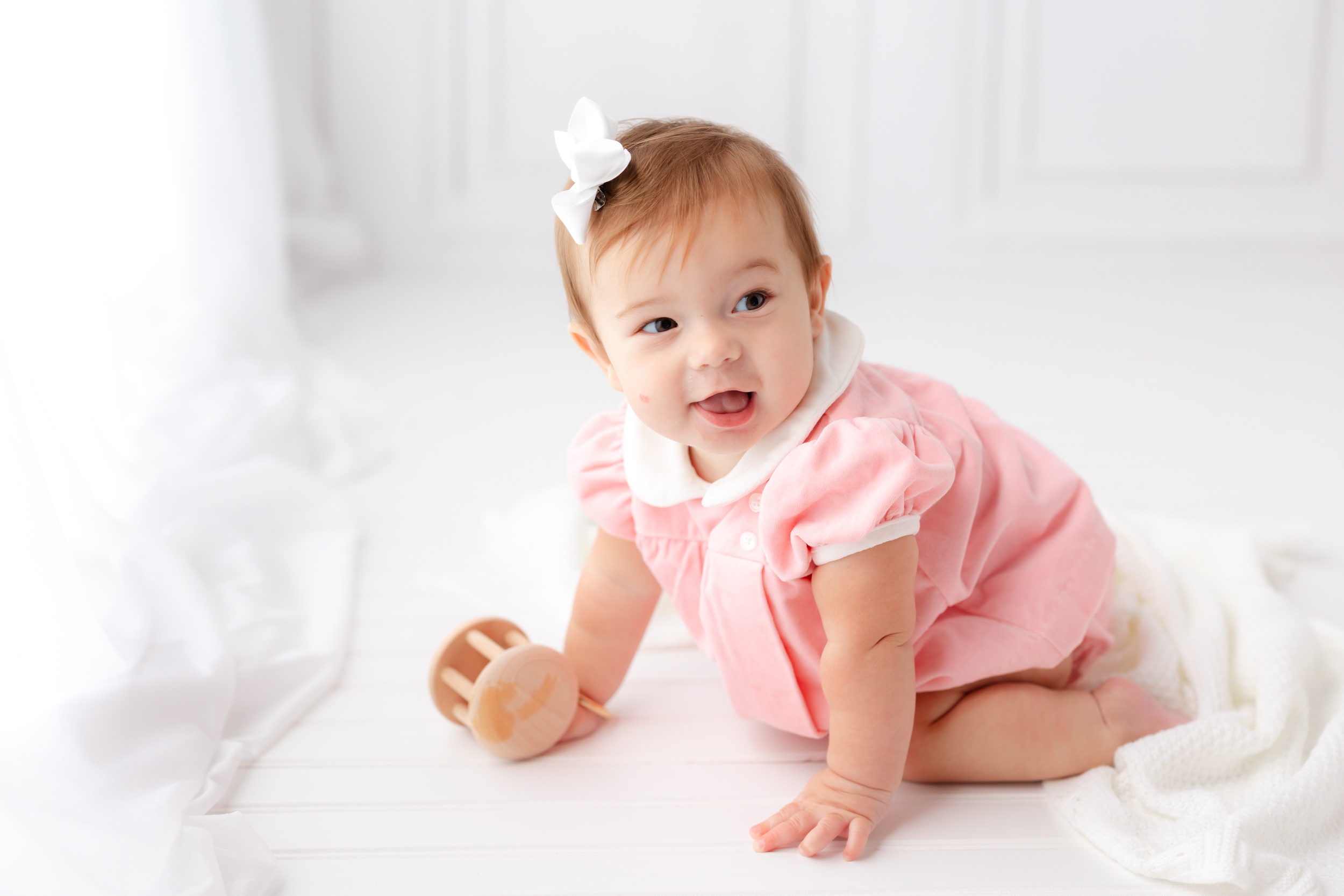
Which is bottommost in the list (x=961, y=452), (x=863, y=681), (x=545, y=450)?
(x=545, y=450)

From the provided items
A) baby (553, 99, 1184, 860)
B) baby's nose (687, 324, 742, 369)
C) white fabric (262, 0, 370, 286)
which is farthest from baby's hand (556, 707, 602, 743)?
white fabric (262, 0, 370, 286)

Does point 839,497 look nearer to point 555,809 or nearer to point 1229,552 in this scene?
point 555,809

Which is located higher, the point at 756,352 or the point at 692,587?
the point at 756,352

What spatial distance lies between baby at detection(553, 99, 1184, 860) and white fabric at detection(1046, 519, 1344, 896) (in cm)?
4

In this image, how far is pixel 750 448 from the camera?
842mm

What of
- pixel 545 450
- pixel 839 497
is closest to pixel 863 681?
pixel 839 497

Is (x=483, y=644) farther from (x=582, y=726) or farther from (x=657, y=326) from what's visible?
(x=657, y=326)

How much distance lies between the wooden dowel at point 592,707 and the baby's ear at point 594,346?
11.4 inches

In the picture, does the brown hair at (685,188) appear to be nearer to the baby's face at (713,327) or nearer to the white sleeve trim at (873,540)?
the baby's face at (713,327)

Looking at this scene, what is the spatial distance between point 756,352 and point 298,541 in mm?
796

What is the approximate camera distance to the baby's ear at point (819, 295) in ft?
2.79

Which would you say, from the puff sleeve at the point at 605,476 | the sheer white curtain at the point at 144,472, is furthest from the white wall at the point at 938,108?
the puff sleeve at the point at 605,476

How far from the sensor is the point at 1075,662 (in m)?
1.00

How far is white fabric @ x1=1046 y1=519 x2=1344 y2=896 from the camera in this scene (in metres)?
0.76
